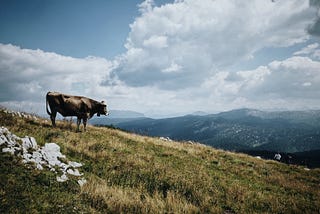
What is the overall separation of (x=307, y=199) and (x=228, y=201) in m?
5.78

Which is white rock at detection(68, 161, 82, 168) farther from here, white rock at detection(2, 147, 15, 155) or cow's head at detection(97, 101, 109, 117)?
cow's head at detection(97, 101, 109, 117)

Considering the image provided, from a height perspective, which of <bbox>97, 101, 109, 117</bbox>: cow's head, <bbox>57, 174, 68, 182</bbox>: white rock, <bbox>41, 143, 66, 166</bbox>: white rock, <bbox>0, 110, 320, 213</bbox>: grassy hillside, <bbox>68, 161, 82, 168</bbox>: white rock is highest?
<bbox>97, 101, 109, 117</bbox>: cow's head

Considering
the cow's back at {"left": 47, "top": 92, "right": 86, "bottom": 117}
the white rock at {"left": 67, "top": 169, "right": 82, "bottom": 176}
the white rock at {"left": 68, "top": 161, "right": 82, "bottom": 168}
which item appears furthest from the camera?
the cow's back at {"left": 47, "top": 92, "right": 86, "bottom": 117}

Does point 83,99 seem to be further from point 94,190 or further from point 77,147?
point 94,190

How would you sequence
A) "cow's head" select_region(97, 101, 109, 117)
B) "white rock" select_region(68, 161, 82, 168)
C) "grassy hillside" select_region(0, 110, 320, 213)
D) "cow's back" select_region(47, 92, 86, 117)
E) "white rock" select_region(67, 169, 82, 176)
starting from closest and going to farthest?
"grassy hillside" select_region(0, 110, 320, 213) < "white rock" select_region(67, 169, 82, 176) < "white rock" select_region(68, 161, 82, 168) < "cow's back" select_region(47, 92, 86, 117) < "cow's head" select_region(97, 101, 109, 117)

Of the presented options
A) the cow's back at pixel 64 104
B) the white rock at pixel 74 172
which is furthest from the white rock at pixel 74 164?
the cow's back at pixel 64 104

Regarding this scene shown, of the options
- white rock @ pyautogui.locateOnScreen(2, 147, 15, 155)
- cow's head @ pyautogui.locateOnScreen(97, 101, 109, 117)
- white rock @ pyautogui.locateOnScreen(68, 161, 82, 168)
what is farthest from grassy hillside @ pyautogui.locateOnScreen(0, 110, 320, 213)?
cow's head @ pyautogui.locateOnScreen(97, 101, 109, 117)

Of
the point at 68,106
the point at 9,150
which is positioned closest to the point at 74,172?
the point at 9,150

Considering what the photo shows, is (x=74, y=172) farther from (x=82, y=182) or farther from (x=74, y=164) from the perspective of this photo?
(x=74, y=164)

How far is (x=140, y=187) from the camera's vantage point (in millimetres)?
10898

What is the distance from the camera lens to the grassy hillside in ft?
26.1

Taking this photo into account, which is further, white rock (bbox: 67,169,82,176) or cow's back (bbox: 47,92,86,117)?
cow's back (bbox: 47,92,86,117)

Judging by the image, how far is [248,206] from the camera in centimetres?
1071

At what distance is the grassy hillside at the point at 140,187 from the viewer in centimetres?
794
